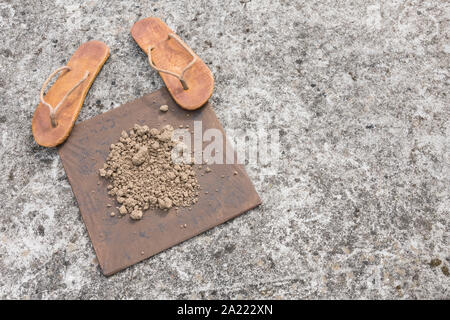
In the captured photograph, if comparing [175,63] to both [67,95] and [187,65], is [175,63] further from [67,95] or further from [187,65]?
[67,95]

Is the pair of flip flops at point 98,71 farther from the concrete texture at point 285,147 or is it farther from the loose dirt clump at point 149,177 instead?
the loose dirt clump at point 149,177

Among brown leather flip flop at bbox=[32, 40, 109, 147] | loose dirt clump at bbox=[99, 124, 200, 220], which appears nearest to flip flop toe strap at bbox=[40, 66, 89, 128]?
brown leather flip flop at bbox=[32, 40, 109, 147]

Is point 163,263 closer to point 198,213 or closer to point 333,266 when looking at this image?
point 198,213

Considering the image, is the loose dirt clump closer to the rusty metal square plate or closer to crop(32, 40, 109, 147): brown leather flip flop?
the rusty metal square plate

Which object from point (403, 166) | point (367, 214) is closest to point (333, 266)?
point (367, 214)

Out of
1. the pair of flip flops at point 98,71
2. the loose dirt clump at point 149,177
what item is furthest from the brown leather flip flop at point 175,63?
the loose dirt clump at point 149,177

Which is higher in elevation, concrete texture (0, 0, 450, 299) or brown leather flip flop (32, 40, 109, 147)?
brown leather flip flop (32, 40, 109, 147)
